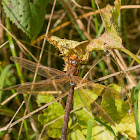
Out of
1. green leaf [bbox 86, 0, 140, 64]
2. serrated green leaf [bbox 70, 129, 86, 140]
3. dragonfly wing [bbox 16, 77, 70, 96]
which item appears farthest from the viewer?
dragonfly wing [bbox 16, 77, 70, 96]

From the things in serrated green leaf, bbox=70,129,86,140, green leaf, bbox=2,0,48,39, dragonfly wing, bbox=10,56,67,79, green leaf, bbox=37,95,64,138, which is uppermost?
green leaf, bbox=2,0,48,39

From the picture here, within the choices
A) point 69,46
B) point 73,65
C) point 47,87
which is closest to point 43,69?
point 47,87

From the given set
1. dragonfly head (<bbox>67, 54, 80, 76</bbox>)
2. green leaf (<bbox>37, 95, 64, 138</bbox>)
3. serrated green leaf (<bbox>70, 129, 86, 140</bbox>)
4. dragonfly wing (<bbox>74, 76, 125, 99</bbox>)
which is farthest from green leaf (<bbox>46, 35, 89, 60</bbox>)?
serrated green leaf (<bbox>70, 129, 86, 140</bbox>)

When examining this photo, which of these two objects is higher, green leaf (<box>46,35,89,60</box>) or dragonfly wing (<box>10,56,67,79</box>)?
green leaf (<box>46,35,89,60</box>)

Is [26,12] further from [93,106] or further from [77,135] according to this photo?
[77,135]

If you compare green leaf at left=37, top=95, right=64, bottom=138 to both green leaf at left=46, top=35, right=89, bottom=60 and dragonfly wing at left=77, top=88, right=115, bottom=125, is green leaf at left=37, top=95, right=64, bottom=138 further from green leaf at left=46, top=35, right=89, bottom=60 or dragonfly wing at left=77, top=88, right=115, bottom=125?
green leaf at left=46, top=35, right=89, bottom=60

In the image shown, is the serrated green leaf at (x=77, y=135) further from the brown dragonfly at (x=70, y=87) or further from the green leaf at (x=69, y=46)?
the green leaf at (x=69, y=46)

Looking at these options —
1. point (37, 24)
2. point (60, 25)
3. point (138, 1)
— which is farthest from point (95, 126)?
point (138, 1)

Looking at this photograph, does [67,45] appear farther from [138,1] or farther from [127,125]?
[138,1]
